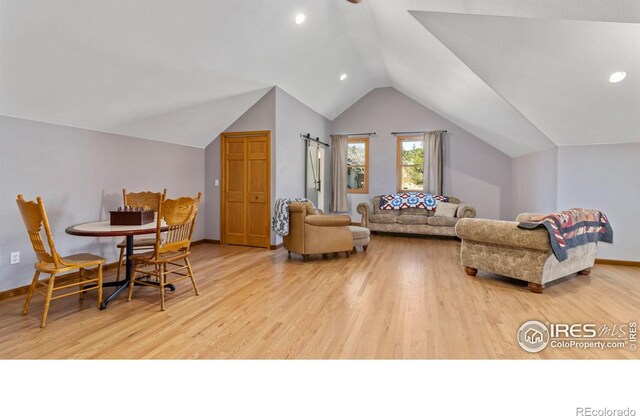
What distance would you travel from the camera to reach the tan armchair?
4441mm

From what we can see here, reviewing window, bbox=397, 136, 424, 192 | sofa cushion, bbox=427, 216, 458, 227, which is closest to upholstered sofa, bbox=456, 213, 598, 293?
sofa cushion, bbox=427, 216, 458, 227

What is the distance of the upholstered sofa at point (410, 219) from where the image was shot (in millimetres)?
6293

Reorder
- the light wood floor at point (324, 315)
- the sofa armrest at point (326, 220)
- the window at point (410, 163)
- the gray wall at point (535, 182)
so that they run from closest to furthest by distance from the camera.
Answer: the light wood floor at point (324, 315), the sofa armrest at point (326, 220), the gray wall at point (535, 182), the window at point (410, 163)

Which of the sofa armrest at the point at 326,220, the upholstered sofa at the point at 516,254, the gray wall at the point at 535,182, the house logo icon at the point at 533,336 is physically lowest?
the house logo icon at the point at 533,336

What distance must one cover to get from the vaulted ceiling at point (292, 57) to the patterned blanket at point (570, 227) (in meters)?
1.32

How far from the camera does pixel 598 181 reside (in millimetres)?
4414

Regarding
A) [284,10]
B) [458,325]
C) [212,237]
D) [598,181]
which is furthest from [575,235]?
[212,237]

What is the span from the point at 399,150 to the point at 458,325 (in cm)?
571

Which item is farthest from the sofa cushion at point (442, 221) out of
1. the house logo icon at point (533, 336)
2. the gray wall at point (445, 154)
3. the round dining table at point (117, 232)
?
the round dining table at point (117, 232)

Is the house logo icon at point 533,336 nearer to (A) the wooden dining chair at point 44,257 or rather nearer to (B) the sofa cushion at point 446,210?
(A) the wooden dining chair at point 44,257

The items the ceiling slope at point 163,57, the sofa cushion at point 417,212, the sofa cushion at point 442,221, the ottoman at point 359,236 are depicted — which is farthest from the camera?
the sofa cushion at point 417,212
